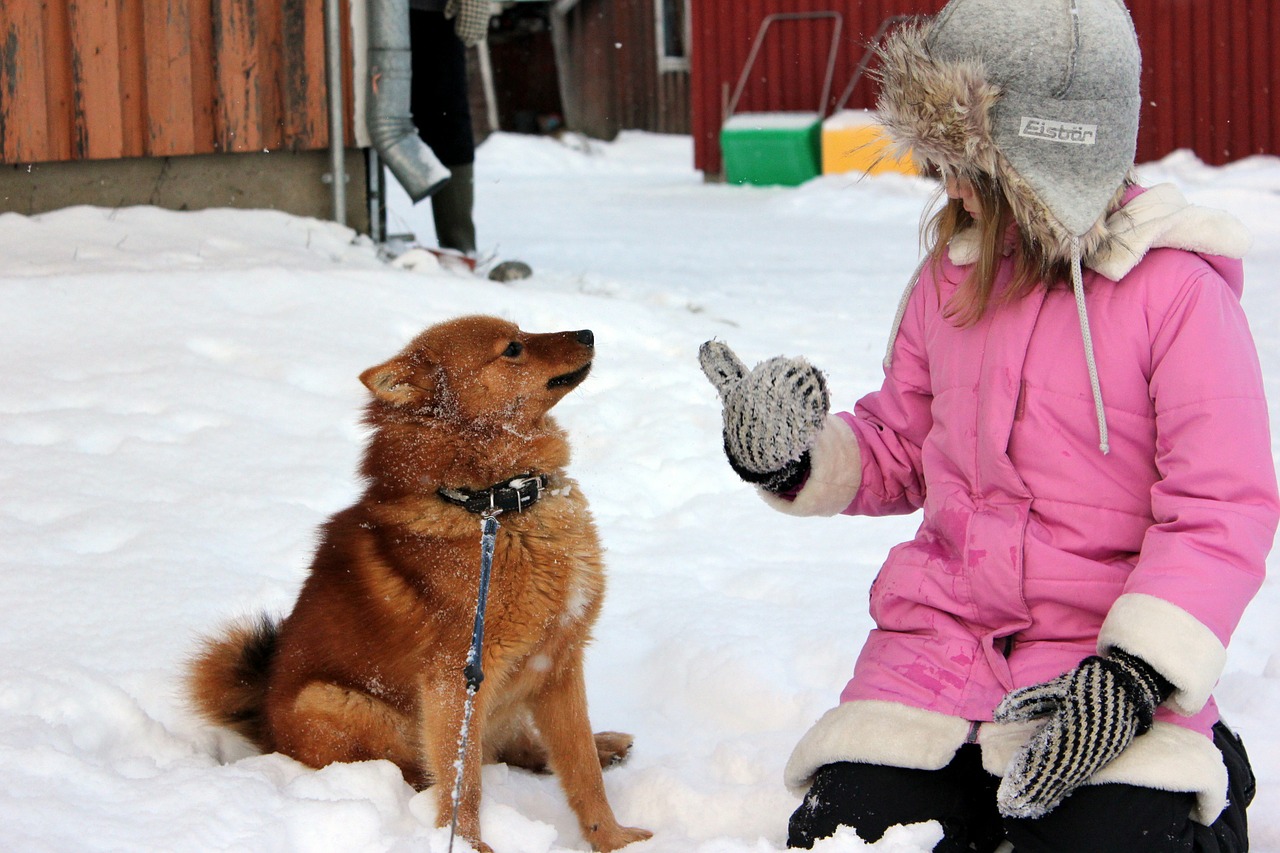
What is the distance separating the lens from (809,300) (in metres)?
6.23

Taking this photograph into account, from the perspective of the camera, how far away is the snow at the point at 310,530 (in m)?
2.21

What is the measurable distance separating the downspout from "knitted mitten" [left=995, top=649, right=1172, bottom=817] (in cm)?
465

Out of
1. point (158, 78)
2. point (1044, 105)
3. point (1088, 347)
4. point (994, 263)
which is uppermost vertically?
point (158, 78)

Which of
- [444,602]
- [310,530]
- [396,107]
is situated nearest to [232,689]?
[444,602]

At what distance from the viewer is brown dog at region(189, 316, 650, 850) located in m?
2.23

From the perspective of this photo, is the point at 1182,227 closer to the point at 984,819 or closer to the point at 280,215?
the point at 984,819

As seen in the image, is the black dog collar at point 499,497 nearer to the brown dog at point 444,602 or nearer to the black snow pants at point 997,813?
the brown dog at point 444,602

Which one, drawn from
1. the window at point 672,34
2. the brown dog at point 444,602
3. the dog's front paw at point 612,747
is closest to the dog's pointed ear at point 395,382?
the brown dog at point 444,602

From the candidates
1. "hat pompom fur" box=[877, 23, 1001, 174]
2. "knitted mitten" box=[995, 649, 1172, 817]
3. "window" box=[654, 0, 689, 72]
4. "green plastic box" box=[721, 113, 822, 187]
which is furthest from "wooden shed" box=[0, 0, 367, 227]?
"window" box=[654, 0, 689, 72]

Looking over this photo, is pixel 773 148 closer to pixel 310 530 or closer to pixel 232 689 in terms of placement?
pixel 310 530

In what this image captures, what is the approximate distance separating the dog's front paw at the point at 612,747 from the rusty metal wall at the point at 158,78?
3900 millimetres

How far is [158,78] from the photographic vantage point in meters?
5.38

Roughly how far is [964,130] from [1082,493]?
1.99ft

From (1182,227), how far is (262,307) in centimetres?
354
